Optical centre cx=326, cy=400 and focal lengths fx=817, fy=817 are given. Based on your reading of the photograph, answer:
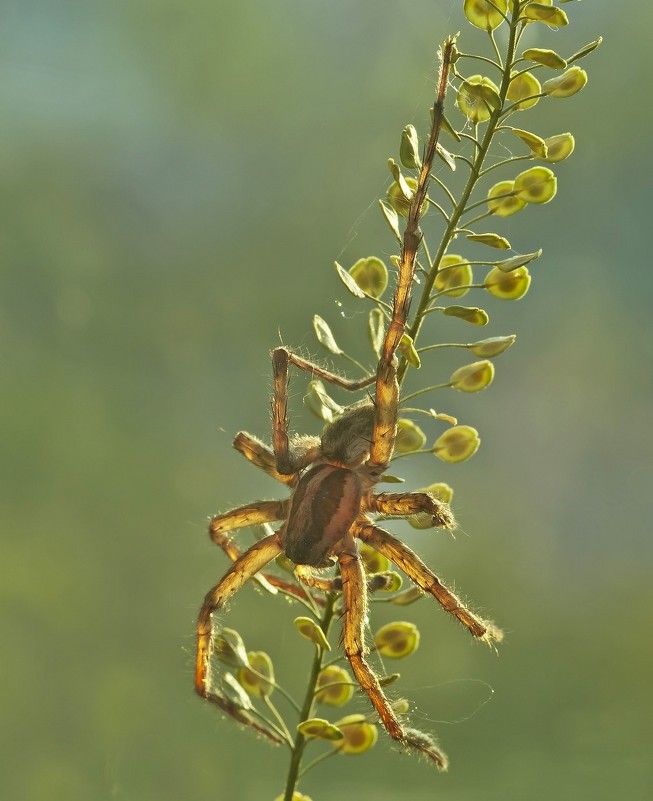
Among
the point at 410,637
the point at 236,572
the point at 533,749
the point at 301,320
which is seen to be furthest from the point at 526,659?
the point at 410,637

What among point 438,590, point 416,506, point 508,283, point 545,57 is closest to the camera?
point 545,57

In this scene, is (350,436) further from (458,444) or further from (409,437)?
(458,444)

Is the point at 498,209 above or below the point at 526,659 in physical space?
above

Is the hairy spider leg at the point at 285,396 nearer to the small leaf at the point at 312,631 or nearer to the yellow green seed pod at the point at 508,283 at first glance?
the yellow green seed pod at the point at 508,283

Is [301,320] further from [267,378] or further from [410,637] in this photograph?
[410,637]

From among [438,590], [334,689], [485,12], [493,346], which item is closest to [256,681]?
[334,689]

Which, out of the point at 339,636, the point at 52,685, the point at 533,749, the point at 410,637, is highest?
the point at 410,637
